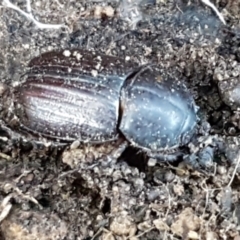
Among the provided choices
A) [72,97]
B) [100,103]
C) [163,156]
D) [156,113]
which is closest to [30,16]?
[72,97]

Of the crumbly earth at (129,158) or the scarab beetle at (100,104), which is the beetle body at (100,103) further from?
the crumbly earth at (129,158)

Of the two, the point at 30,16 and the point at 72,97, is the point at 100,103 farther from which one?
the point at 30,16

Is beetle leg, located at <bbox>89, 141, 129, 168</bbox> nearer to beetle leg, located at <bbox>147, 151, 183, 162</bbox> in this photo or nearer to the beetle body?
A: the beetle body

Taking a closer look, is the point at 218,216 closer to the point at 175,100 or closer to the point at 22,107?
the point at 175,100

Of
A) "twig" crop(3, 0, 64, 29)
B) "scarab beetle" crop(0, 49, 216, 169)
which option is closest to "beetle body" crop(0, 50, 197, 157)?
"scarab beetle" crop(0, 49, 216, 169)

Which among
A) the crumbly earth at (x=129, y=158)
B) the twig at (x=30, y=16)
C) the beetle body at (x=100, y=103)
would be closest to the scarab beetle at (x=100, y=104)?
the beetle body at (x=100, y=103)

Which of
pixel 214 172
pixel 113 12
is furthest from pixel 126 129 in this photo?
pixel 113 12
